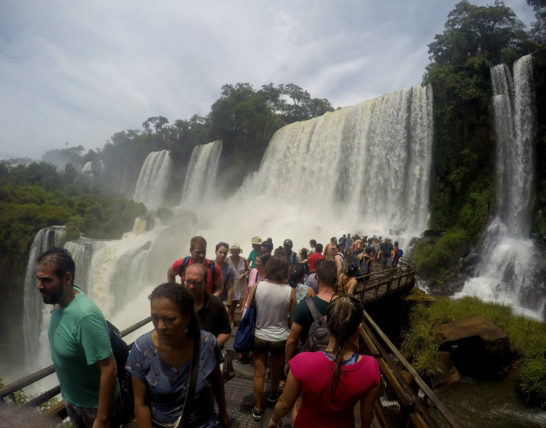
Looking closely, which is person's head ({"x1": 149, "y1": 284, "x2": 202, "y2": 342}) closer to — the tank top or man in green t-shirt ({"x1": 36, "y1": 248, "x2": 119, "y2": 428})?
man in green t-shirt ({"x1": 36, "y1": 248, "x2": 119, "y2": 428})

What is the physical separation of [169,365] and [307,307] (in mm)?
1223

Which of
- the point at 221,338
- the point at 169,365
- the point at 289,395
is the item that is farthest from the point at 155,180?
Answer: the point at 289,395

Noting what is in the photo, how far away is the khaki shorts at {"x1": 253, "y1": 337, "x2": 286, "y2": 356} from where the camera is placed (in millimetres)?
2768

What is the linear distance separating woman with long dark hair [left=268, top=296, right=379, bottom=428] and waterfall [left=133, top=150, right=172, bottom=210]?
3885 centimetres

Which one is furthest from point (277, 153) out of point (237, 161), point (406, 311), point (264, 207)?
point (406, 311)

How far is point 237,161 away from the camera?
29516mm

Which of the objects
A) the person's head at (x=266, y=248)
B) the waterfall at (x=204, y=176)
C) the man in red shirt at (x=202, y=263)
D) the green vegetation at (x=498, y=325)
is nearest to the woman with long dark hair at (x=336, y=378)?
the man in red shirt at (x=202, y=263)

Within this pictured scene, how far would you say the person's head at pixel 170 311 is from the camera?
147 cm

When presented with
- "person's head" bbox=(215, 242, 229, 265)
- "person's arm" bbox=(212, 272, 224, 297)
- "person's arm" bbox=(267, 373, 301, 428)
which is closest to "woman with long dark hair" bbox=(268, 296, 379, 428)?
"person's arm" bbox=(267, 373, 301, 428)

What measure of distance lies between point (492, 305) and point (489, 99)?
10.7 metres

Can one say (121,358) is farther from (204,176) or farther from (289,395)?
(204,176)

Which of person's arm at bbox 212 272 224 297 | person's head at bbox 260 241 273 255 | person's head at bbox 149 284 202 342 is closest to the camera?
person's head at bbox 149 284 202 342

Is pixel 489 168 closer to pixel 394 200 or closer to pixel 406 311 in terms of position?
pixel 394 200

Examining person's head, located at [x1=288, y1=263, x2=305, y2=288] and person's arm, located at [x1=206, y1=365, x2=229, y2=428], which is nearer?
person's arm, located at [x1=206, y1=365, x2=229, y2=428]
